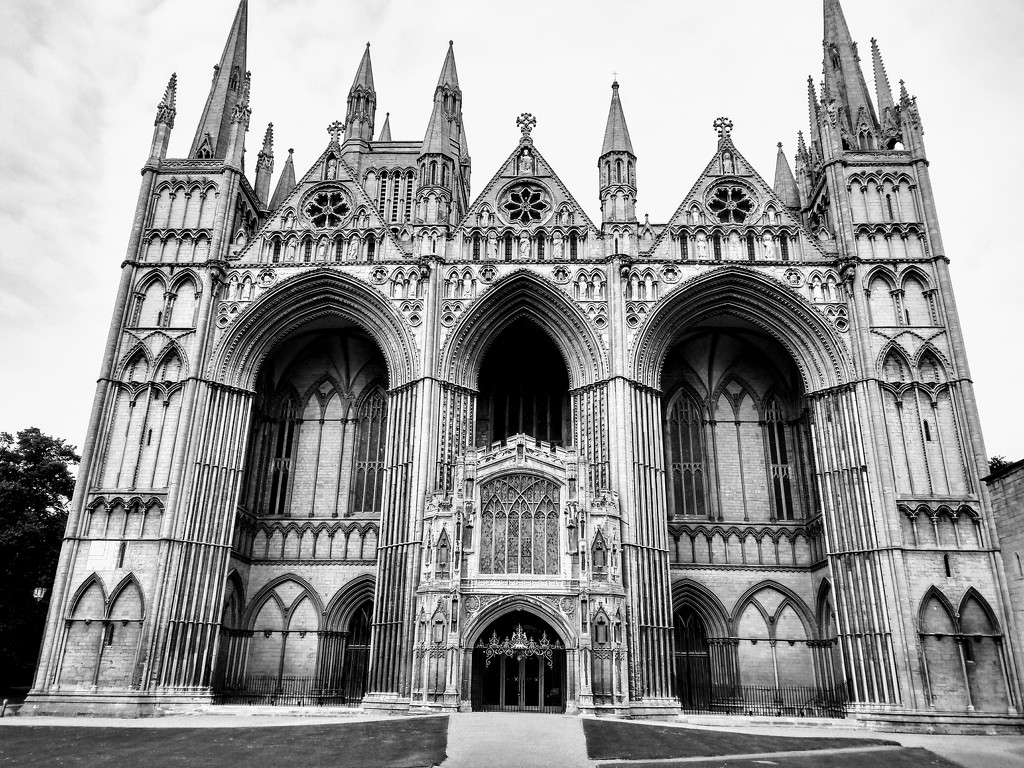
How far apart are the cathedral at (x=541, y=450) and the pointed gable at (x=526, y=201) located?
136 millimetres

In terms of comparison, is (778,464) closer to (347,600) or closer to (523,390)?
(523,390)

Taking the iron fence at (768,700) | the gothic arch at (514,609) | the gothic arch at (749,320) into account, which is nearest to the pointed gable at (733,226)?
the gothic arch at (749,320)

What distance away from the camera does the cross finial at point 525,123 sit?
1340 inches

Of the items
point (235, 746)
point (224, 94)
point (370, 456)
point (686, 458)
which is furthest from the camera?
point (224, 94)

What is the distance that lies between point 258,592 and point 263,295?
37.5 feet

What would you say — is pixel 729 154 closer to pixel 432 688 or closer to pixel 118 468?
pixel 432 688

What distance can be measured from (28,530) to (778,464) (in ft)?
97.4

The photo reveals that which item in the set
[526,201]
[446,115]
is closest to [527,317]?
[526,201]

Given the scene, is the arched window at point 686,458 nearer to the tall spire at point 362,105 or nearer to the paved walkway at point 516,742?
the paved walkway at point 516,742

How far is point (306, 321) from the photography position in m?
31.7

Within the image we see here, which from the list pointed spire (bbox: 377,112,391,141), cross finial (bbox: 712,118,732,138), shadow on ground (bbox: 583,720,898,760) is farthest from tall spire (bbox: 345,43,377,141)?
shadow on ground (bbox: 583,720,898,760)

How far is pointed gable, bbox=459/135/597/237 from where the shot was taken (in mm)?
31594

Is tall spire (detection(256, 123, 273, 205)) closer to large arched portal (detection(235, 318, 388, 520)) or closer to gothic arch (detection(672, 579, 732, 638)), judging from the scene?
large arched portal (detection(235, 318, 388, 520))

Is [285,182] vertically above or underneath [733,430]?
above
